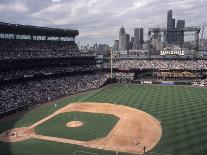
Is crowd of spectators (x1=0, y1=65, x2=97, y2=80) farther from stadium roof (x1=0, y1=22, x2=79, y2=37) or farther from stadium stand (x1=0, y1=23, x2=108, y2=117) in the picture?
stadium roof (x1=0, y1=22, x2=79, y2=37)

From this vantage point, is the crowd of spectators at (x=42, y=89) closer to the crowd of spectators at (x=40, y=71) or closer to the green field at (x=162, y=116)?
the crowd of spectators at (x=40, y=71)

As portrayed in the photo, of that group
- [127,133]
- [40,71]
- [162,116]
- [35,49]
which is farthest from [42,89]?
[127,133]

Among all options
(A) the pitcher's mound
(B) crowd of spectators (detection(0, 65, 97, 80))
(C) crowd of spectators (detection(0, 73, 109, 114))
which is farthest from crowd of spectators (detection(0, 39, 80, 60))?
(A) the pitcher's mound

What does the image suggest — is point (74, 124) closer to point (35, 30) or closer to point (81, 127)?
point (81, 127)

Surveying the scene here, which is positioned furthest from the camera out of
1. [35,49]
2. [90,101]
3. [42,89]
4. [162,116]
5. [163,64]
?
[163,64]

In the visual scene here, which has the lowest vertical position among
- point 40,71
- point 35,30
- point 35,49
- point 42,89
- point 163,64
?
point 42,89
